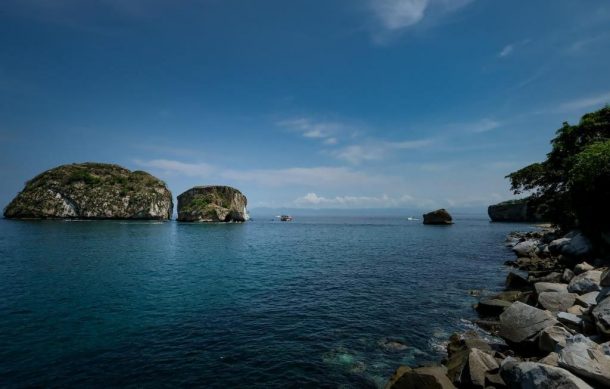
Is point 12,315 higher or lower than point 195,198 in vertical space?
lower

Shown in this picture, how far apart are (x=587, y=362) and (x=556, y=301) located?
11756 millimetres

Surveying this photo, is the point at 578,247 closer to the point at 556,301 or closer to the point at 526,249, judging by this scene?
the point at 526,249

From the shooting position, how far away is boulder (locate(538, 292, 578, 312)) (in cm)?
1981

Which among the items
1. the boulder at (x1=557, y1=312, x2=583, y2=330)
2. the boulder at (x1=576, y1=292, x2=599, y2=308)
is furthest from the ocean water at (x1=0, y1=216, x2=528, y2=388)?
the boulder at (x1=576, y1=292, x2=599, y2=308)

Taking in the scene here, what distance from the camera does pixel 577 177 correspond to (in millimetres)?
31750

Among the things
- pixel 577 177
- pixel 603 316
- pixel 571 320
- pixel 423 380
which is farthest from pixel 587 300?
pixel 577 177

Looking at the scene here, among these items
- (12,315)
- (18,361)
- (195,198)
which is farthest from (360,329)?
(195,198)

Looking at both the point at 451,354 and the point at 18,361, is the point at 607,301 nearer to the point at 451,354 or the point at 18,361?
the point at 451,354

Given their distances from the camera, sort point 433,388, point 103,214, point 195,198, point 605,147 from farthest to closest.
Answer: point 195,198 < point 103,214 < point 605,147 < point 433,388

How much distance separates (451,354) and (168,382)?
15118 mm

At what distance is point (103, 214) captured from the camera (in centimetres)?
16862

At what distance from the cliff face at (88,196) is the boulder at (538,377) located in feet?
644

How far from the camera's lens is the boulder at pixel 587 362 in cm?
1044

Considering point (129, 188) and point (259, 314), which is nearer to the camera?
point (259, 314)
